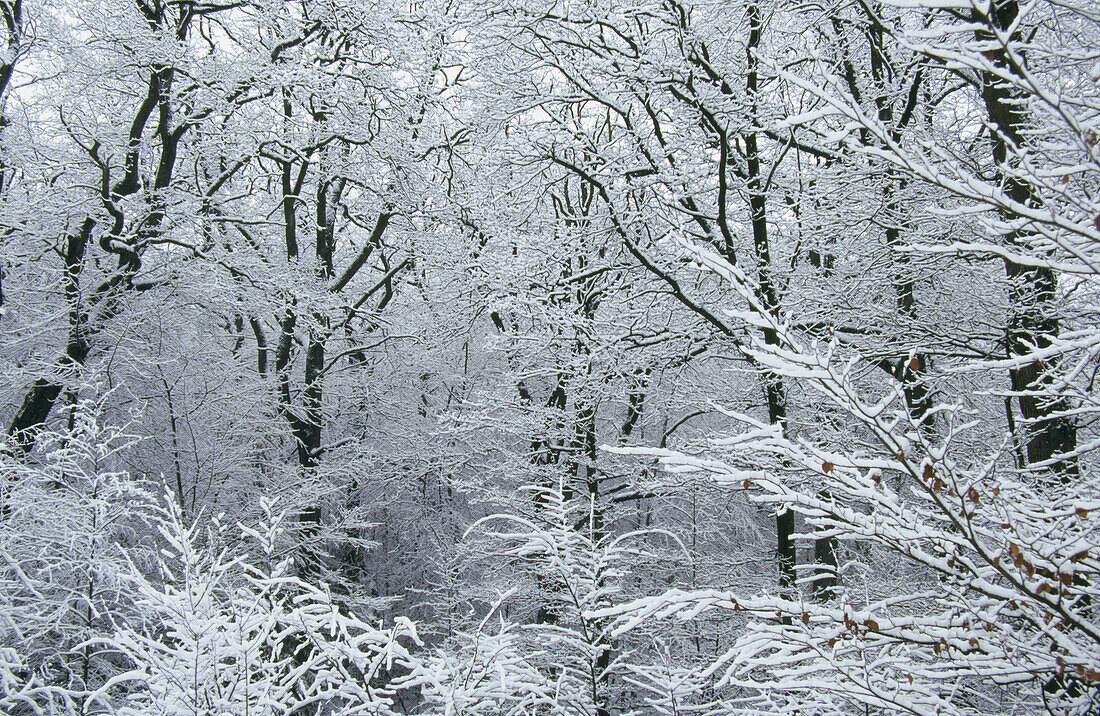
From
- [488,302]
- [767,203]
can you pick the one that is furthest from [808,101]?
[488,302]

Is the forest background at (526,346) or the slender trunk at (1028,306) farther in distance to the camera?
the slender trunk at (1028,306)

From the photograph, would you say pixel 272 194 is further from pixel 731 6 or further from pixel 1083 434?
pixel 1083 434

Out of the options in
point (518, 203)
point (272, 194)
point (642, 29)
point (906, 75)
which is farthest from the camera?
point (272, 194)

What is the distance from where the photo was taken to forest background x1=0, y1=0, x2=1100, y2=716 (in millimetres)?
2617

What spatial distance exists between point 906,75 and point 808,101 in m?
0.92

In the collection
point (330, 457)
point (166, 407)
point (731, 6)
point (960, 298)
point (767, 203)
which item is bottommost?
point (330, 457)

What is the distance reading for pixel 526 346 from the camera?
890cm

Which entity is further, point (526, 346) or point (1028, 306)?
point (526, 346)

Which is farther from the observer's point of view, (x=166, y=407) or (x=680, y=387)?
(x=166, y=407)

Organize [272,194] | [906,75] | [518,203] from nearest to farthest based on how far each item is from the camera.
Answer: [906,75] < [518,203] < [272,194]

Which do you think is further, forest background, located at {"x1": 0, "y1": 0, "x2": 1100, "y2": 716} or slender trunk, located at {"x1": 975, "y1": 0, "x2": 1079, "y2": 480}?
slender trunk, located at {"x1": 975, "y1": 0, "x2": 1079, "y2": 480}

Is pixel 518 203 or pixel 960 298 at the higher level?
pixel 518 203

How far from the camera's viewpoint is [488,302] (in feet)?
27.4

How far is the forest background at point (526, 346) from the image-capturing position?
2617 mm
